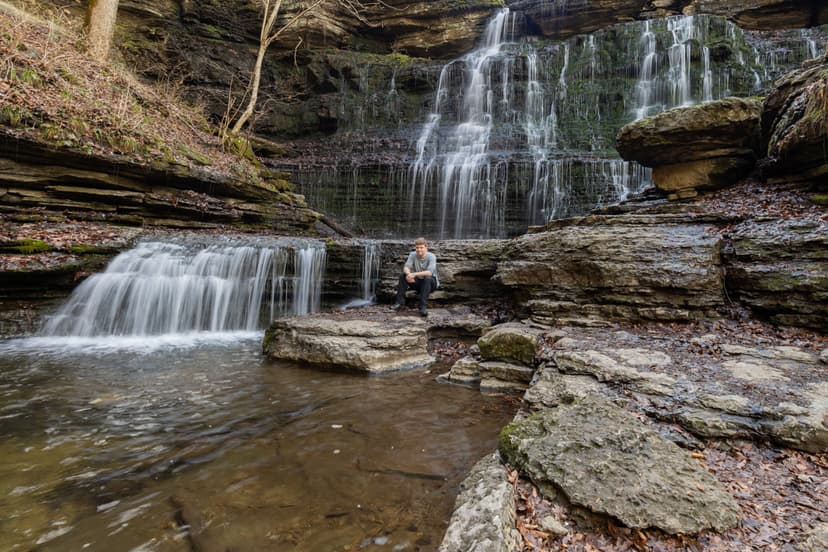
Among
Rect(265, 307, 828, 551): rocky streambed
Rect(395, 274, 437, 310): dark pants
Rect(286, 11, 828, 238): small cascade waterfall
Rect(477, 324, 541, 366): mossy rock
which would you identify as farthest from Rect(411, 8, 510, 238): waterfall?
Rect(265, 307, 828, 551): rocky streambed

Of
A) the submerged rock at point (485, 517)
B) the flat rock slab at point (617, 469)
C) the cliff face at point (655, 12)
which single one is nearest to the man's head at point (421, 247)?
the flat rock slab at point (617, 469)

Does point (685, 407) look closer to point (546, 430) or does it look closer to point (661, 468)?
point (661, 468)

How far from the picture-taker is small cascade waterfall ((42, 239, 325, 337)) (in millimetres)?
6840

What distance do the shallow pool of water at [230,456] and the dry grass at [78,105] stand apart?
5.26 m

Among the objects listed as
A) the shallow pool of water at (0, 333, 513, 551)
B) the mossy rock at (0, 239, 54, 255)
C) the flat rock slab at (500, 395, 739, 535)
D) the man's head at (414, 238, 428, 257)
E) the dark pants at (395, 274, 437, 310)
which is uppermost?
the man's head at (414, 238, 428, 257)

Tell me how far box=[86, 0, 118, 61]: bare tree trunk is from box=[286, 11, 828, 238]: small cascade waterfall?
7355 millimetres

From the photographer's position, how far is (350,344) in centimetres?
514

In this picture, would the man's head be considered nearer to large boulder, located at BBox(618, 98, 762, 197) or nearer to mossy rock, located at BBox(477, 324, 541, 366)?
mossy rock, located at BBox(477, 324, 541, 366)

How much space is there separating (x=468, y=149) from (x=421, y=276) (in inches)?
448

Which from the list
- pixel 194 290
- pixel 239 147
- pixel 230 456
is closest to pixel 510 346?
pixel 230 456

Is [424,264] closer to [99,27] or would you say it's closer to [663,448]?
[663,448]

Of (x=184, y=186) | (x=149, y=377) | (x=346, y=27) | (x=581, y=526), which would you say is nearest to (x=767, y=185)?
(x=581, y=526)

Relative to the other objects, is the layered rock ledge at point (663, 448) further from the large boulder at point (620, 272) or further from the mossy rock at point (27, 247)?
the mossy rock at point (27, 247)

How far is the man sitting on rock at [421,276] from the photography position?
23.0 ft
